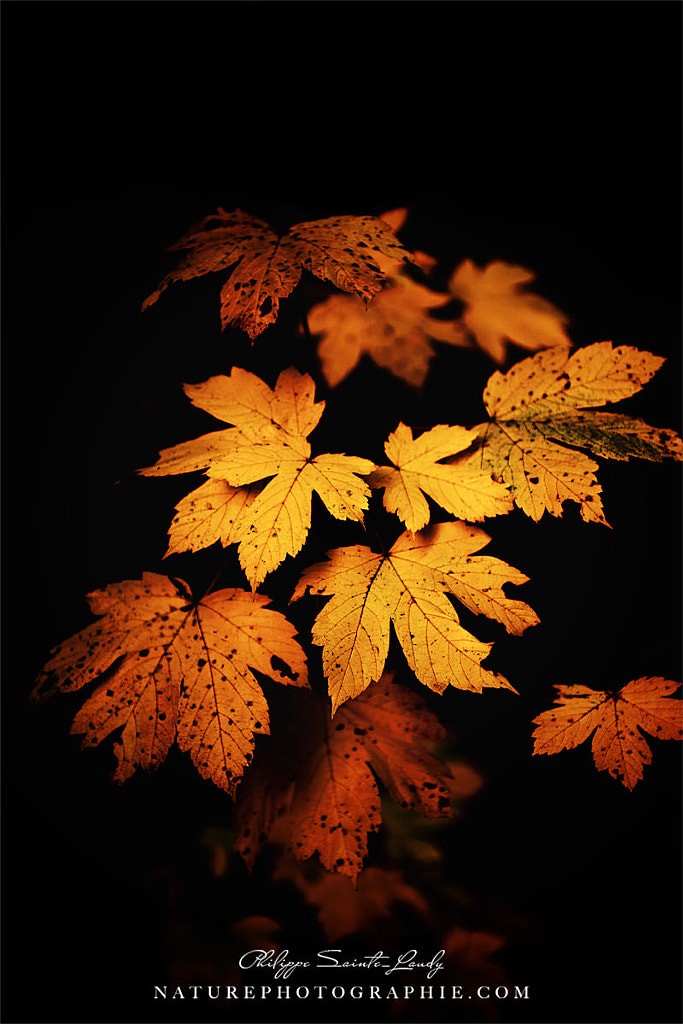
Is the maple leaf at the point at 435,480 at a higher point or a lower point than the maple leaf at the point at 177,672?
higher

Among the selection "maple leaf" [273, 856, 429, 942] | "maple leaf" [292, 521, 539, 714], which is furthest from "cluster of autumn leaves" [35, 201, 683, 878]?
"maple leaf" [273, 856, 429, 942]

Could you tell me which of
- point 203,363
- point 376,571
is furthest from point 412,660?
point 203,363

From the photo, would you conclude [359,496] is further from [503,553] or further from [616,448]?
[503,553]

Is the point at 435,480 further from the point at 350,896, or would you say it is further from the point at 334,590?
the point at 350,896

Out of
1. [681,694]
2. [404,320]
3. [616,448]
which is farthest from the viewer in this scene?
[404,320]

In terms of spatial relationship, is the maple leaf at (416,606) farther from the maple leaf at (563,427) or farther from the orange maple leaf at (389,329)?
the orange maple leaf at (389,329)

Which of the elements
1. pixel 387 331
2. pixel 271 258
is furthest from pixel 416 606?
pixel 387 331

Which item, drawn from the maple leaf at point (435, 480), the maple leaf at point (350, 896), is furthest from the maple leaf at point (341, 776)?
the maple leaf at point (435, 480)
